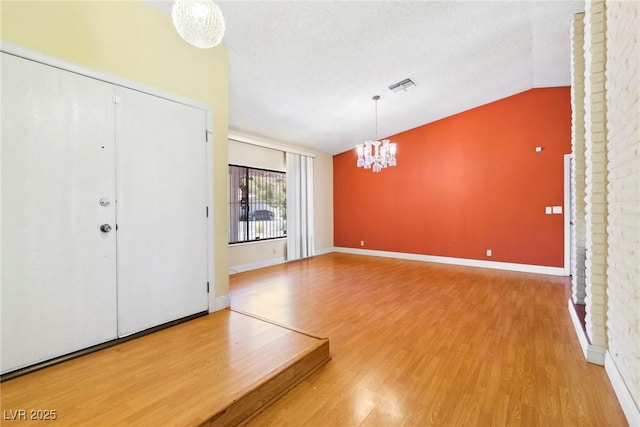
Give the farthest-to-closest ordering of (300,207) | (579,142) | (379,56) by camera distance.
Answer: (300,207), (379,56), (579,142)

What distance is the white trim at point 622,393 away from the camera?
1472 mm

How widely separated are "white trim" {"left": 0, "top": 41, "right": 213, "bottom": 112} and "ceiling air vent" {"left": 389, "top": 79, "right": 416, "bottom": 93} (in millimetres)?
2931

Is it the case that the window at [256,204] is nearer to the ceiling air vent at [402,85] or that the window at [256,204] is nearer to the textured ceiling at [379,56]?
the textured ceiling at [379,56]

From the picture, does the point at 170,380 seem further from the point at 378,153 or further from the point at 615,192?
the point at 378,153

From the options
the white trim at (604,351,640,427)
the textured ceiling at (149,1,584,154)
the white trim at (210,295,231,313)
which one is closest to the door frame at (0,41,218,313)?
the white trim at (210,295,231,313)

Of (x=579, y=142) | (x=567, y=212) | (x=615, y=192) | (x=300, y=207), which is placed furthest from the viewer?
(x=300, y=207)

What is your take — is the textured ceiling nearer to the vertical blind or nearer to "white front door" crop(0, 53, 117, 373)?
the vertical blind

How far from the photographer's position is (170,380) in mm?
1736

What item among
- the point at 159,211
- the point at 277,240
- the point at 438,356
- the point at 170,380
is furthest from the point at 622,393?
the point at 277,240

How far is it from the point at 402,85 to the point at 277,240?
387 cm

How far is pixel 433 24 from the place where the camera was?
3.05 metres

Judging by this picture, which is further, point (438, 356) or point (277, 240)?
point (277, 240)

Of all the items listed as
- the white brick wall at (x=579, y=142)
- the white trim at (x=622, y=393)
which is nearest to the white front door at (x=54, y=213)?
the white trim at (x=622, y=393)

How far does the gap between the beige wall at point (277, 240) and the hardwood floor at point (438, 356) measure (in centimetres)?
101
